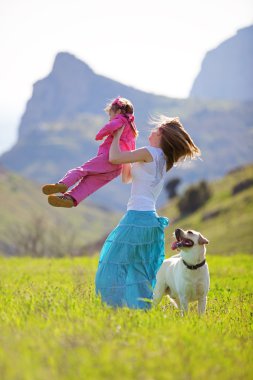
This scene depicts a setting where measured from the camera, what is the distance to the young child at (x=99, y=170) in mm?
7945

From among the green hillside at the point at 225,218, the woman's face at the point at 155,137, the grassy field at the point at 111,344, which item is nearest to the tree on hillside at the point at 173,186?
the green hillside at the point at 225,218

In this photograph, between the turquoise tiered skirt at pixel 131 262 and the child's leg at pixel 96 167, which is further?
the child's leg at pixel 96 167

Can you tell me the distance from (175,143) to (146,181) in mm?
660

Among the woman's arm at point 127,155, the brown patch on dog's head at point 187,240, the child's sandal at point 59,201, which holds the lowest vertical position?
the brown patch on dog's head at point 187,240

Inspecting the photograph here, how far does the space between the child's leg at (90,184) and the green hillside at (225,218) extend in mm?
48796

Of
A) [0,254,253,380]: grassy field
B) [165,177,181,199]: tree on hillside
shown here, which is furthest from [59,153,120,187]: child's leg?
[165,177,181,199]: tree on hillside

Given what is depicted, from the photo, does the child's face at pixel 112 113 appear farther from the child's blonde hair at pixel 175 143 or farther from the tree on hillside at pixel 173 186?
the tree on hillside at pixel 173 186

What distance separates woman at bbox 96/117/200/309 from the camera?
7.47 m

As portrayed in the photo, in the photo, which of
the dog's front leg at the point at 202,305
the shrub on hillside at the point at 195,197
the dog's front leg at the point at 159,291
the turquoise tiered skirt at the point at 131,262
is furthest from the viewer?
the shrub on hillside at the point at 195,197

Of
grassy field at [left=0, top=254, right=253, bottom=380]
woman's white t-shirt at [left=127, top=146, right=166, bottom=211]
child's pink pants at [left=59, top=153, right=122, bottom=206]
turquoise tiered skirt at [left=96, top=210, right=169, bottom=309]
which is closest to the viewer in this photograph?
grassy field at [left=0, top=254, right=253, bottom=380]

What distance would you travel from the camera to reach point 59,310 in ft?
19.7

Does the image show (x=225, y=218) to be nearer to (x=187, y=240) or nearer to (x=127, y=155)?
(x=187, y=240)

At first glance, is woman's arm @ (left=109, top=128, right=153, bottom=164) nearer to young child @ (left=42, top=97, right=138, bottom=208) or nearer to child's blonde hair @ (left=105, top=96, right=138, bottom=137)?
young child @ (left=42, top=97, right=138, bottom=208)

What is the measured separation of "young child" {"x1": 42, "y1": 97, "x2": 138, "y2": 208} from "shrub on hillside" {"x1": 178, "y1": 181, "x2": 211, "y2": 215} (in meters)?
90.3
